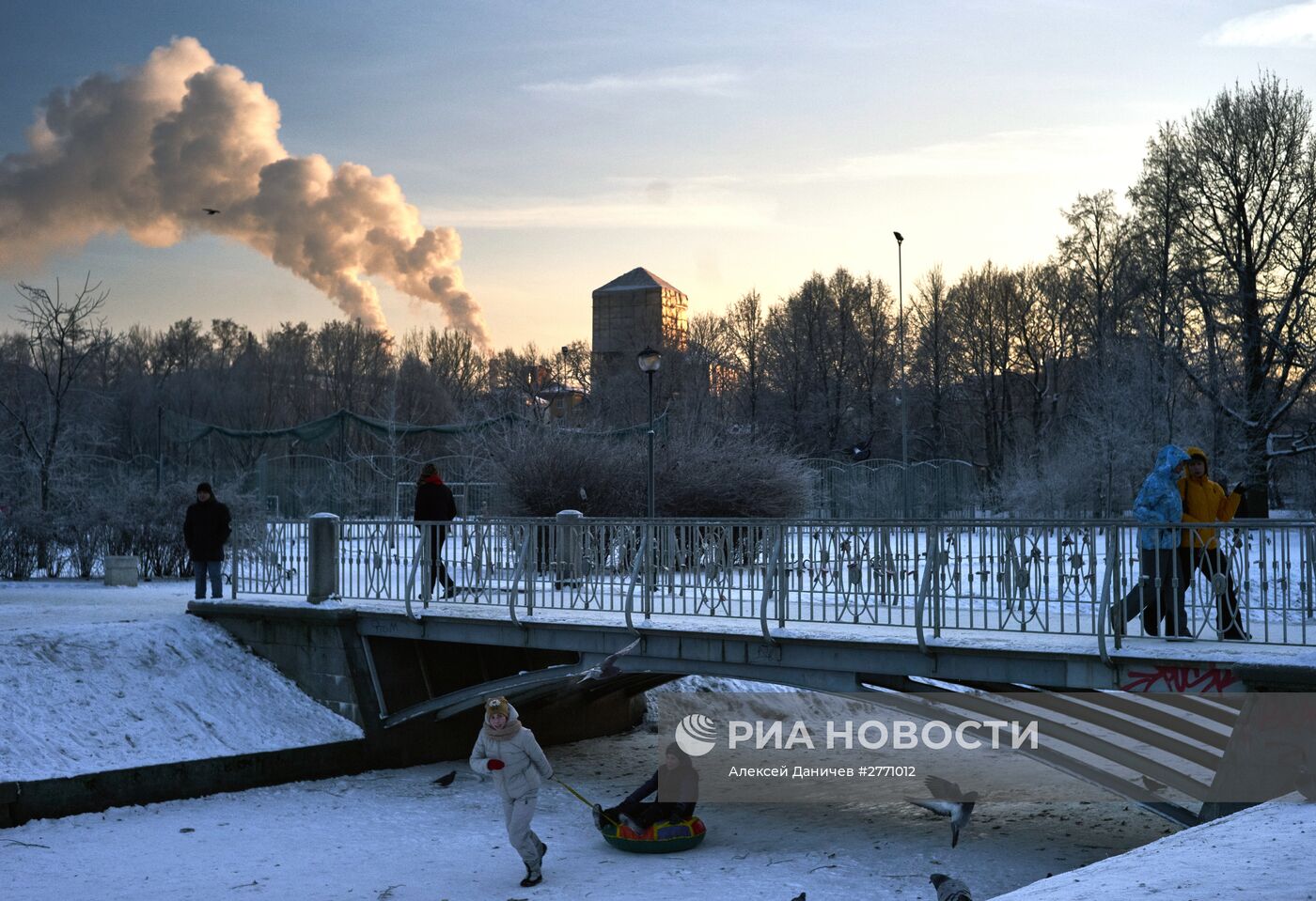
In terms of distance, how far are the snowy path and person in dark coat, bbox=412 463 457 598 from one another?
8.63ft

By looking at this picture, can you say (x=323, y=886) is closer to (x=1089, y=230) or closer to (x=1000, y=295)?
(x=1089, y=230)

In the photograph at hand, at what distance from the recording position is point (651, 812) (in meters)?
13.3

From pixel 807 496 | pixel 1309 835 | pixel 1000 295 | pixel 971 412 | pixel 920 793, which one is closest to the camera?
pixel 1309 835

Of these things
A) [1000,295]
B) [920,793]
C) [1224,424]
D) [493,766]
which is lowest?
[920,793]

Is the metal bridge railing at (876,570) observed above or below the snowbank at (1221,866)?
above

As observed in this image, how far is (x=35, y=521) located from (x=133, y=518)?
1.66m

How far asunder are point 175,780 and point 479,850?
148 inches

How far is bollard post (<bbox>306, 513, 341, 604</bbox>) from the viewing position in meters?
16.9

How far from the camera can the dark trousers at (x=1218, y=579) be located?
10.0m

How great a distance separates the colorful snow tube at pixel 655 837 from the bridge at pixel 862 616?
5.24 ft

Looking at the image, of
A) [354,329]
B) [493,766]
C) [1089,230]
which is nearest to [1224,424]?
[1089,230]

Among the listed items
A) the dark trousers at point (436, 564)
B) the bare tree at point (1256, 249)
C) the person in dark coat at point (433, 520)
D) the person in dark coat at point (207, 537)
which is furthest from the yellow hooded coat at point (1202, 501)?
the bare tree at point (1256, 249)

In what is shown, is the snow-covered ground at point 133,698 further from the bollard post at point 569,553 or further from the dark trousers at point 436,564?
the bollard post at point 569,553

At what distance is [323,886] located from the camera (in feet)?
38.4
